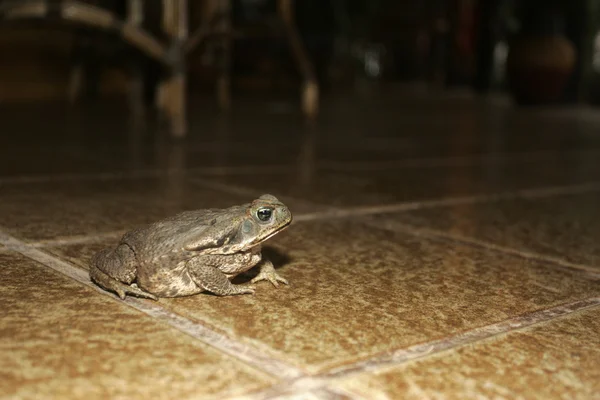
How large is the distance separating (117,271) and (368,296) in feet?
1.28

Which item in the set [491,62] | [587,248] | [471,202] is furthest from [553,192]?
[491,62]

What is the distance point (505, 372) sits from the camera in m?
0.85

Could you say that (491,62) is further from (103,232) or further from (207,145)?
(103,232)

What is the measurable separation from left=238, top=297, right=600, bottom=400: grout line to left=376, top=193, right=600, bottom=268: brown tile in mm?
349

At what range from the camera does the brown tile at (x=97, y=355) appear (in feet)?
2.49

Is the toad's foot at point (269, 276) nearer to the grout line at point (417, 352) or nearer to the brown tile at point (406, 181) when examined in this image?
the grout line at point (417, 352)

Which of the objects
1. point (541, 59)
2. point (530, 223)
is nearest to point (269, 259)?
point (530, 223)

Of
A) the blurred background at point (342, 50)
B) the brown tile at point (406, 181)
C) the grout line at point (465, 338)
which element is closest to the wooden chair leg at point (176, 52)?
the blurred background at point (342, 50)

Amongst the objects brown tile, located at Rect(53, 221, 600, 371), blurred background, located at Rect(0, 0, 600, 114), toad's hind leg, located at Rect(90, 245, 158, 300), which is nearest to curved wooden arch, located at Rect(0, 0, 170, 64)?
blurred background, located at Rect(0, 0, 600, 114)

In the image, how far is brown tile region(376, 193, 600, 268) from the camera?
1533 millimetres

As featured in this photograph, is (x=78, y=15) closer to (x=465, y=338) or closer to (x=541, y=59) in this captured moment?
(x=465, y=338)

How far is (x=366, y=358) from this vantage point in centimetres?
87

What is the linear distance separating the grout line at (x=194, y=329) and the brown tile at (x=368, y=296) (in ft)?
0.07

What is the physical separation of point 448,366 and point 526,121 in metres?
5.04
